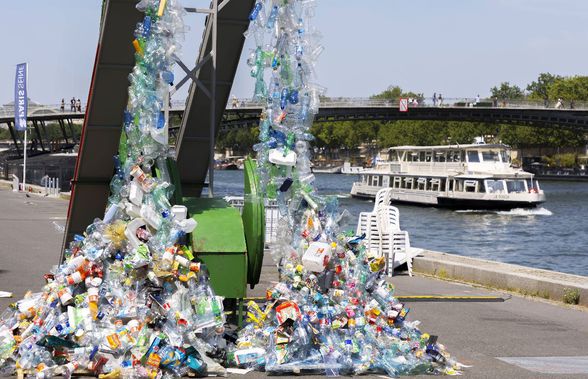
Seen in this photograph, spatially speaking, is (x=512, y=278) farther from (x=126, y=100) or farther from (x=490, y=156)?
(x=490, y=156)

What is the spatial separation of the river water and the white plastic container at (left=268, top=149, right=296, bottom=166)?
1694 cm

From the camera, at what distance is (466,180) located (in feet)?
186

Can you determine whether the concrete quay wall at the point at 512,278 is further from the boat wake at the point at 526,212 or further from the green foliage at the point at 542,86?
the green foliage at the point at 542,86

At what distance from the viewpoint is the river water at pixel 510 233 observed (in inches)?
1378

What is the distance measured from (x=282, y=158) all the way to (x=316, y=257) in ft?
3.19

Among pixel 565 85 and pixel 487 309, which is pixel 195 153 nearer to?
pixel 487 309

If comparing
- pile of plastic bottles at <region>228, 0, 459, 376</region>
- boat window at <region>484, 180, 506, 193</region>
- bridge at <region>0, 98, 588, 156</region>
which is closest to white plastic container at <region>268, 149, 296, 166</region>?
pile of plastic bottles at <region>228, 0, 459, 376</region>

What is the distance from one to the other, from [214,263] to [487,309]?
469 cm

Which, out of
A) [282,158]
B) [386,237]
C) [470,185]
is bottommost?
[470,185]

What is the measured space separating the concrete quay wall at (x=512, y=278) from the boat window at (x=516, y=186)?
130 ft

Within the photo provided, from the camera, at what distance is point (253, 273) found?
8.93 m

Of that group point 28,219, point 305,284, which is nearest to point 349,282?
point 305,284


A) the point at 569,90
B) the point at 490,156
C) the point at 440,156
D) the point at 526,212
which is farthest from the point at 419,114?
the point at 569,90

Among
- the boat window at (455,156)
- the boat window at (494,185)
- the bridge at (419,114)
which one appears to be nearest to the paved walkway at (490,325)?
the boat window at (494,185)
